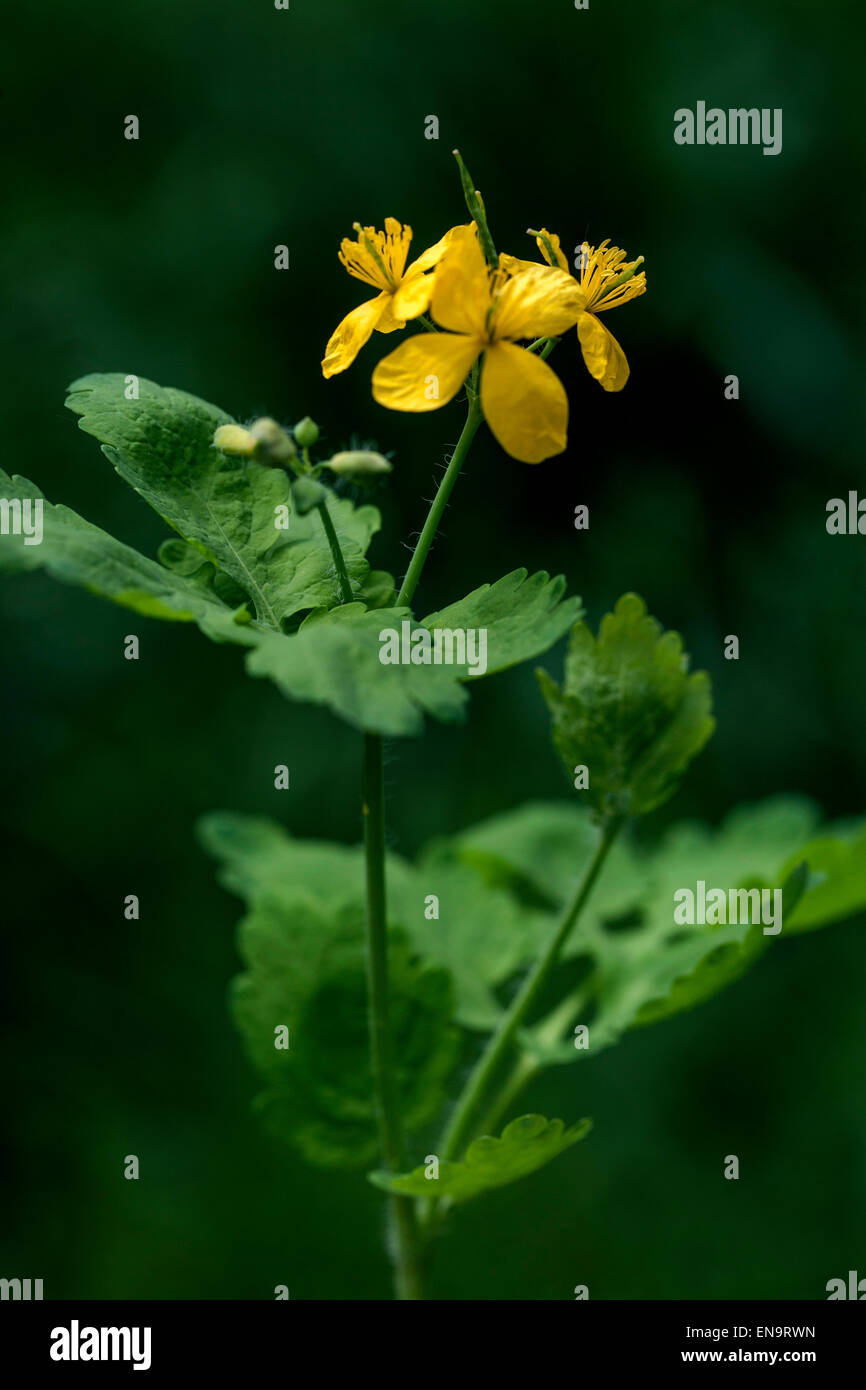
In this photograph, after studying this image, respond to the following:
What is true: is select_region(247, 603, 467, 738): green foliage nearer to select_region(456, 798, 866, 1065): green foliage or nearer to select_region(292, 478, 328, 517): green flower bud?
select_region(292, 478, 328, 517): green flower bud

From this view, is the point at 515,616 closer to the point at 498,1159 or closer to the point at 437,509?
the point at 437,509

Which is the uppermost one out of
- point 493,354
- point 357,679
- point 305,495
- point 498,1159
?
point 493,354

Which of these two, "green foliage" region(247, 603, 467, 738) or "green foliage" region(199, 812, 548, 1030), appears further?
"green foliage" region(199, 812, 548, 1030)

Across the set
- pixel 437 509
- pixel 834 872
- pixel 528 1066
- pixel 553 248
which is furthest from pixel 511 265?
pixel 528 1066

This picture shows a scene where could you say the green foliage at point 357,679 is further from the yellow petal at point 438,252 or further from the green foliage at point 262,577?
the yellow petal at point 438,252

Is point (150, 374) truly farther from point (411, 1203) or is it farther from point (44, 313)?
point (411, 1203)

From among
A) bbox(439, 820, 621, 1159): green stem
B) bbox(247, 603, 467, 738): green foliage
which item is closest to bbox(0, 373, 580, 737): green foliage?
bbox(247, 603, 467, 738): green foliage

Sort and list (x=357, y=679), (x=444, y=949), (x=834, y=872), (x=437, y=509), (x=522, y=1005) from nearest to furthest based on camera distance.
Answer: (x=357, y=679) → (x=437, y=509) → (x=522, y=1005) → (x=834, y=872) → (x=444, y=949)

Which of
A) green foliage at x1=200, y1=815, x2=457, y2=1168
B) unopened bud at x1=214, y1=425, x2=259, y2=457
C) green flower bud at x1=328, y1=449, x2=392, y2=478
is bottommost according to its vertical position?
green foliage at x1=200, y1=815, x2=457, y2=1168
